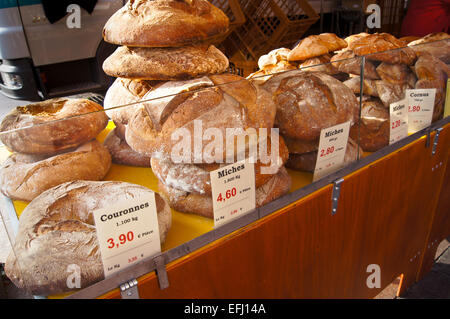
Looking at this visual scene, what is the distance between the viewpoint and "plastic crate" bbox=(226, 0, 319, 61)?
2.92 m

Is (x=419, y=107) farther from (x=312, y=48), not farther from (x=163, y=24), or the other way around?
(x=163, y=24)

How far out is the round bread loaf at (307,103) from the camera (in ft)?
3.75

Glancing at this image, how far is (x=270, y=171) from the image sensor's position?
3.38 ft

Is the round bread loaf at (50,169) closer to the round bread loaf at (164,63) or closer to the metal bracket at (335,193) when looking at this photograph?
the round bread loaf at (164,63)

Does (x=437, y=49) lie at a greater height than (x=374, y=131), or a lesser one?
greater

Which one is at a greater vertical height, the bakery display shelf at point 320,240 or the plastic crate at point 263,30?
the plastic crate at point 263,30

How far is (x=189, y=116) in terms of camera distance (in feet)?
2.97

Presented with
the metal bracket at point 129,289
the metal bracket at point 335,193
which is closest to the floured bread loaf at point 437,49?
the metal bracket at point 335,193

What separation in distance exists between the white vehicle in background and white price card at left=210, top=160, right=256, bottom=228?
2940 mm

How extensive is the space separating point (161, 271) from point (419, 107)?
133 centimetres

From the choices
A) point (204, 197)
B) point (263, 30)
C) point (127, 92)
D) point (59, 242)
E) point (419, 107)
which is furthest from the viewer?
point (263, 30)

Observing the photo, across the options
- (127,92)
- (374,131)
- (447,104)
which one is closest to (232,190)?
(127,92)

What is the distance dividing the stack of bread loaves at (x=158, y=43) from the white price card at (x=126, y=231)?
1.04ft
